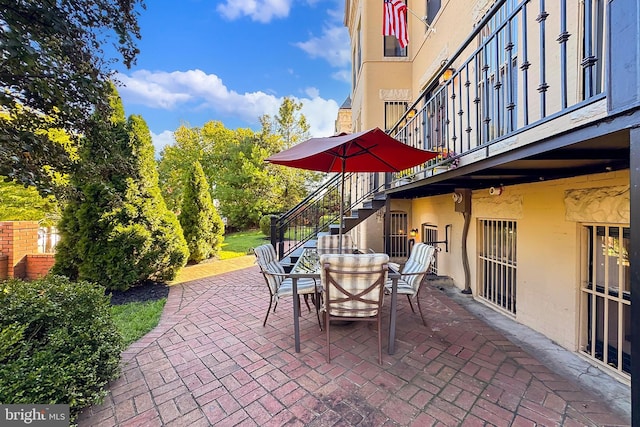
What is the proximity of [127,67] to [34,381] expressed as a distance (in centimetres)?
302

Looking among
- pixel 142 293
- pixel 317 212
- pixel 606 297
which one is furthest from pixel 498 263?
pixel 142 293

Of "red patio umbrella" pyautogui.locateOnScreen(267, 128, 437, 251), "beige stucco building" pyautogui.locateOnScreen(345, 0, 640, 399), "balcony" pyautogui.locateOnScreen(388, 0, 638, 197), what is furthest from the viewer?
"red patio umbrella" pyautogui.locateOnScreen(267, 128, 437, 251)

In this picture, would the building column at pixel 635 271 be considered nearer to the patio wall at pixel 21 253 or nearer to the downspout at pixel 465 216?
the downspout at pixel 465 216

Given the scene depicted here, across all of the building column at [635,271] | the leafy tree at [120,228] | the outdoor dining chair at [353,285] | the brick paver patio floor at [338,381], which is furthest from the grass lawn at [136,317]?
the building column at [635,271]

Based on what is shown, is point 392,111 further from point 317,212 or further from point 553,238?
point 553,238

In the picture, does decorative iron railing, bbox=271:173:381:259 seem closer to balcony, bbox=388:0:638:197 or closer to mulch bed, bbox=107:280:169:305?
mulch bed, bbox=107:280:169:305

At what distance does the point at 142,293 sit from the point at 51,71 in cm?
415

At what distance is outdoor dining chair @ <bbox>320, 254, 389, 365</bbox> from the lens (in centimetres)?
260

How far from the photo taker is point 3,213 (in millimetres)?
8812

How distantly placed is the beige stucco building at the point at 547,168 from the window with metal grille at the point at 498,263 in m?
0.02

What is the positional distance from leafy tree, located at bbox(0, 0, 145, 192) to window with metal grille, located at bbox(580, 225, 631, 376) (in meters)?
5.25

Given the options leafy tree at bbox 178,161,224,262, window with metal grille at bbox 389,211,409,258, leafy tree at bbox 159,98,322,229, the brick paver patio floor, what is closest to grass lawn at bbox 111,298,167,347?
the brick paver patio floor

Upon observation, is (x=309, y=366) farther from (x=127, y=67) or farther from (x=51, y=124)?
(x=127, y=67)

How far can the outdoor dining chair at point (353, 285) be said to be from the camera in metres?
2.60
